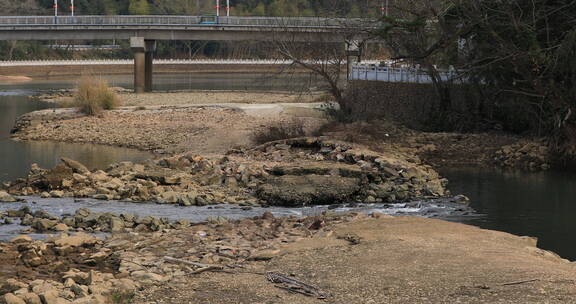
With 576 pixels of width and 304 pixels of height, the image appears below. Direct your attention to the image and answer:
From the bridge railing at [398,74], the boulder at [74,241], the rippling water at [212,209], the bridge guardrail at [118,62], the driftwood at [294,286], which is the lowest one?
the rippling water at [212,209]

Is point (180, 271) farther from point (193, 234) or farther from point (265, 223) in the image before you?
point (265, 223)

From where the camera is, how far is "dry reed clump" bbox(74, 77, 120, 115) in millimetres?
56156

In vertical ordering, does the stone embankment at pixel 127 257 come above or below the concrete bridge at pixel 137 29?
below

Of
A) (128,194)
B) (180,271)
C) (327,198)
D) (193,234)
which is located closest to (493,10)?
(327,198)

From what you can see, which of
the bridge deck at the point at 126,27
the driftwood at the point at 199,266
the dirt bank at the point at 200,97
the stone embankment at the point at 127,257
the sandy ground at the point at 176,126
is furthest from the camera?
the bridge deck at the point at 126,27

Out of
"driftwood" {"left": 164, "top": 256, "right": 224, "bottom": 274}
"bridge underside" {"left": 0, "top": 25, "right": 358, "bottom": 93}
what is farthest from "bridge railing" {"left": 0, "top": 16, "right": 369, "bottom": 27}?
"driftwood" {"left": 164, "top": 256, "right": 224, "bottom": 274}

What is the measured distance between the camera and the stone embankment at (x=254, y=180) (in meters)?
30.0

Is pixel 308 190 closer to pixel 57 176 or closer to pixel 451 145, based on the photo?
pixel 57 176

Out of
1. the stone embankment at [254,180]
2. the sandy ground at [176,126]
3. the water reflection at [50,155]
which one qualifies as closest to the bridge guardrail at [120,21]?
the sandy ground at [176,126]

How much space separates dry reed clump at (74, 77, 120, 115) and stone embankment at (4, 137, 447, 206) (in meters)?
21.5

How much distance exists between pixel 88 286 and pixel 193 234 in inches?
213

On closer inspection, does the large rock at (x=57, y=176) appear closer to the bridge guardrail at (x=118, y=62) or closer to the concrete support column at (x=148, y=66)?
the concrete support column at (x=148, y=66)

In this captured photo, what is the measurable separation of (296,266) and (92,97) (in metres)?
38.8

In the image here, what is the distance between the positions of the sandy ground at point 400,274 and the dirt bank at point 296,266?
0.02 m
